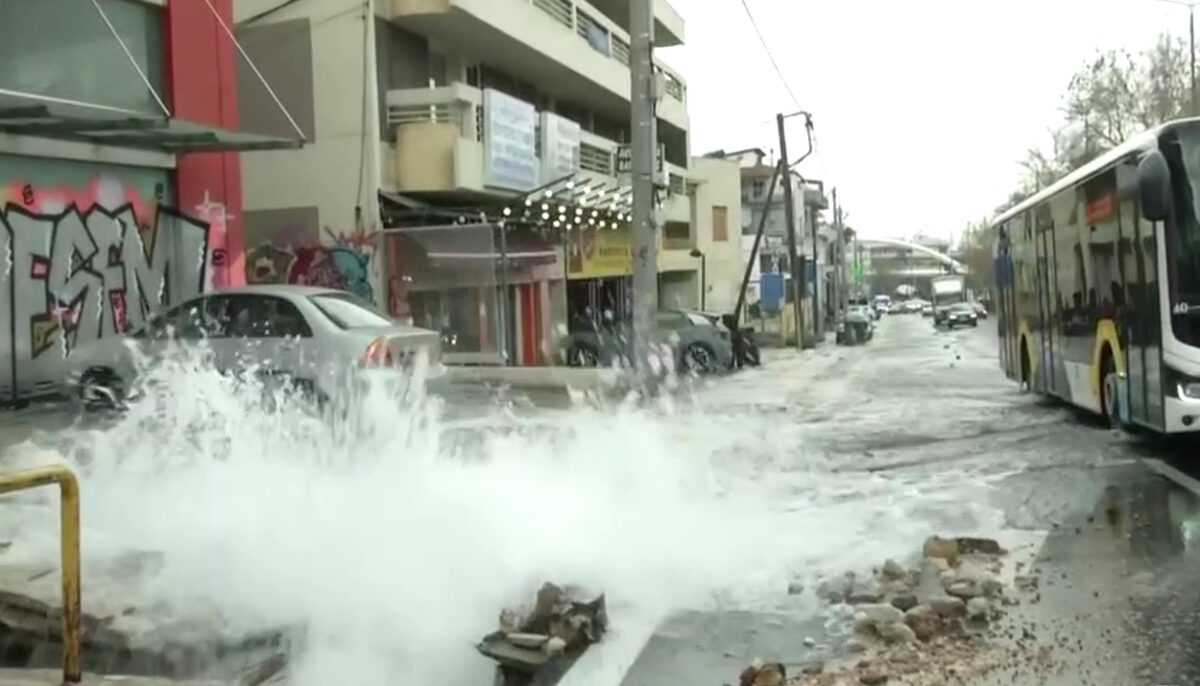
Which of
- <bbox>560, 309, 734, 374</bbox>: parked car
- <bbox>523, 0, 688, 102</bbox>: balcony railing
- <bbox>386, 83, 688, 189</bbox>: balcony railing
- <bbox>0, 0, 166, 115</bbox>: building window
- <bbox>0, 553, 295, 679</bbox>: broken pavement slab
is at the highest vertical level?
<bbox>523, 0, 688, 102</bbox>: balcony railing

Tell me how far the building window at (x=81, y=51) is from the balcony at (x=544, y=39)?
23.1 feet

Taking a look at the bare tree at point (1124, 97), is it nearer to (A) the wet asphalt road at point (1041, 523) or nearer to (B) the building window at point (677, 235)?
(B) the building window at point (677, 235)

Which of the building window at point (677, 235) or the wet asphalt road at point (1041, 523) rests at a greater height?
the building window at point (677, 235)

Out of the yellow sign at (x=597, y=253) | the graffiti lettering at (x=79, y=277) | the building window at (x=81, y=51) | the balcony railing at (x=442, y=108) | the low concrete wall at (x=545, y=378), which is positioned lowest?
the low concrete wall at (x=545, y=378)

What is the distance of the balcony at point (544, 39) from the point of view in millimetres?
23594

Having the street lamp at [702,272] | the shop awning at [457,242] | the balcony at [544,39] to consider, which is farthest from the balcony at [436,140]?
the street lamp at [702,272]

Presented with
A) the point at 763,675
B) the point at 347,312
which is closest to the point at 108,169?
the point at 347,312

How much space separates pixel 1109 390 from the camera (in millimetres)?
13781

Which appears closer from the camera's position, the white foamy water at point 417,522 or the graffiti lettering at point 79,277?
the white foamy water at point 417,522

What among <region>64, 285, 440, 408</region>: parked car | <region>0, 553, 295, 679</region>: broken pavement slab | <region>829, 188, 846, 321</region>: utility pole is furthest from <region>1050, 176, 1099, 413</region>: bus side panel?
<region>829, 188, 846, 321</region>: utility pole

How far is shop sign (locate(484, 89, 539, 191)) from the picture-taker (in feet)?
79.5

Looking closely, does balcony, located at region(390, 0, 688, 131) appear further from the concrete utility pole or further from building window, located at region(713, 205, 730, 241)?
building window, located at region(713, 205, 730, 241)

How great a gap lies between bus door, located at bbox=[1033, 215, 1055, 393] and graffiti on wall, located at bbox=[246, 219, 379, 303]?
421 inches

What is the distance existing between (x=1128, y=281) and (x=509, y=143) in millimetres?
14771
